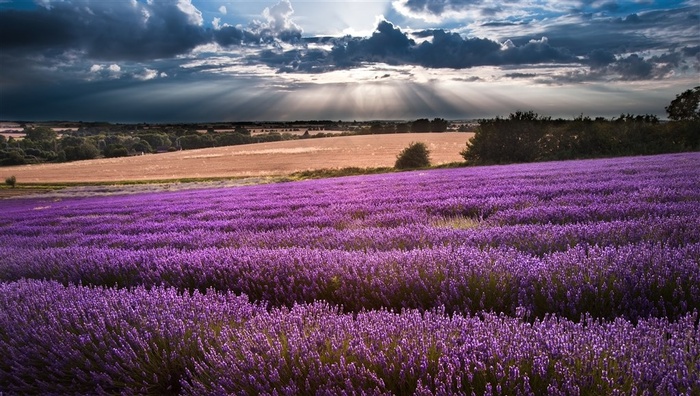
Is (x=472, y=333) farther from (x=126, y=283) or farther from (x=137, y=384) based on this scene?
(x=126, y=283)

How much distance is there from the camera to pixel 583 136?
3106 cm

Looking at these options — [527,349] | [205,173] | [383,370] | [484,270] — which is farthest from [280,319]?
[205,173]

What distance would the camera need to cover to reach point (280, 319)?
88.9 inches

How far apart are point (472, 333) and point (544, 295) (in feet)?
3.05

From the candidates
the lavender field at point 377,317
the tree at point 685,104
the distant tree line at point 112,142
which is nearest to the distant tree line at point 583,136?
the tree at point 685,104

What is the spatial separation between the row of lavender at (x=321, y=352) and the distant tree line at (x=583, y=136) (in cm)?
3074

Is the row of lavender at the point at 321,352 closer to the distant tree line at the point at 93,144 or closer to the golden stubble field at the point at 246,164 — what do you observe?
the golden stubble field at the point at 246,164

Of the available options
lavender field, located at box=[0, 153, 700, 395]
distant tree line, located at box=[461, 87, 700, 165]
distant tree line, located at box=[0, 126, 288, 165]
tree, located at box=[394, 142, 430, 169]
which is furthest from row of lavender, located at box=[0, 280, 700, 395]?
distant tree line, located at box=[0, 126, 288, 165]

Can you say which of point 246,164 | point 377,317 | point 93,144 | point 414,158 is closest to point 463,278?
point 377,317

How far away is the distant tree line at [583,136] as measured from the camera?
29406 millimetres

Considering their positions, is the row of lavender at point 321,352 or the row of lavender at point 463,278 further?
the row of lavender at point 463,278

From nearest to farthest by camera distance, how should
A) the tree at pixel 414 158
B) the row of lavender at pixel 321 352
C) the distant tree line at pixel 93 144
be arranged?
the row of lavender at pixel 321 352, the tree at pixel 414 158, the distant tree line at pixel 93 144

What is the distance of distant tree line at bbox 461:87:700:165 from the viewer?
96.5ft

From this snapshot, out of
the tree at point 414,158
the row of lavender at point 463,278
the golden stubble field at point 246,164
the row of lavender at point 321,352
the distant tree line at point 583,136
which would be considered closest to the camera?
the row of lavender at point 321,352
